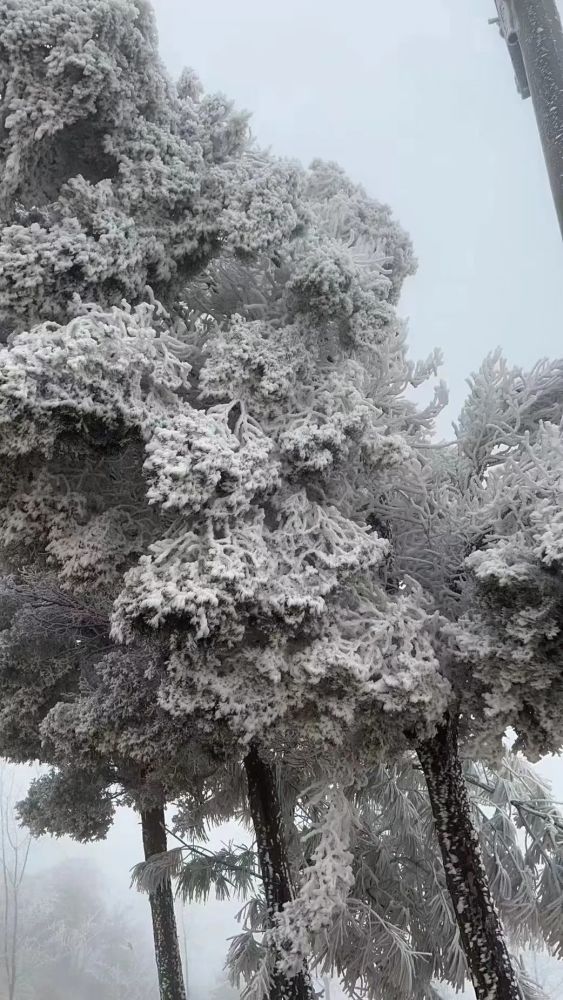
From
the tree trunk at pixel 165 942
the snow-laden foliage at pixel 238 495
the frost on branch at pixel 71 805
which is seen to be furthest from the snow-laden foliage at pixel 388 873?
the snow-laden foliage at pixel 238 495

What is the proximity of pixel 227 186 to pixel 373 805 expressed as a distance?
804cm

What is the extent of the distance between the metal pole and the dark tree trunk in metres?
5.46

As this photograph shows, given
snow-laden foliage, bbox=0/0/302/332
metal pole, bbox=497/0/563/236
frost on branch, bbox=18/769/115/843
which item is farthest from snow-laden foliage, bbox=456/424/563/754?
frost on branch, bbox=18/769/115/843

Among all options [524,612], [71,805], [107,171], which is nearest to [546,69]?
[524,612]

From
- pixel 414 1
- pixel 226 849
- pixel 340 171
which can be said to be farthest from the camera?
pixel 414 1

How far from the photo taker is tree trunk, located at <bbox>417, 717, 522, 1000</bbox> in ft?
16.2

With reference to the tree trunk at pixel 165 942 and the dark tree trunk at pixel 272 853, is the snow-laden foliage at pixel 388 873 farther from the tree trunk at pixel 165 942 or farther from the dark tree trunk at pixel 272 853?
the tree trunk at pixel 165 942

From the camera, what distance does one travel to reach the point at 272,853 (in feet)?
21.1

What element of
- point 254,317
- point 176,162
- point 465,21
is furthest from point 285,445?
point 465,21

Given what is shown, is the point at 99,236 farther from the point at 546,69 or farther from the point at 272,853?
the point at 272,853

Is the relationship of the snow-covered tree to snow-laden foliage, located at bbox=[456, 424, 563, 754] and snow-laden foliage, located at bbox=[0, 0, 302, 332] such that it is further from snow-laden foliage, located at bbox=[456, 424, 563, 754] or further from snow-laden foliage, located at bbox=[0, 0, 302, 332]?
snow-laden foliage, located at bbox=[456, 424, 563, 754]

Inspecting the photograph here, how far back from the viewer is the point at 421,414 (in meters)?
5.90

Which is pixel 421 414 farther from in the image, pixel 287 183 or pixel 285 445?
pixel 287 183

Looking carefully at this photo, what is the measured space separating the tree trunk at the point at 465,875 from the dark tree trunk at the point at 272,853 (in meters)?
1.62
